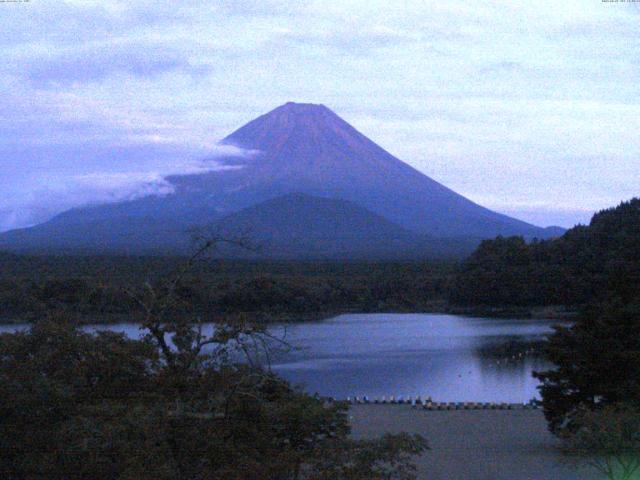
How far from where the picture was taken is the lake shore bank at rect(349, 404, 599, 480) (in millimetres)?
10117

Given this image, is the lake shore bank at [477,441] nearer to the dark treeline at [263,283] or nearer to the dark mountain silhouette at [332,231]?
the dark treeline at [263,283]

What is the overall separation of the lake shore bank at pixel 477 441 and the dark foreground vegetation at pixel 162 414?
12.2ft

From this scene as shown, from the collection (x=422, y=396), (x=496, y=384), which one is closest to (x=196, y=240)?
(x=422, y=396)

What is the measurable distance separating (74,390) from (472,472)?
528cm

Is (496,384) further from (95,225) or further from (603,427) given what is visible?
(95,225)

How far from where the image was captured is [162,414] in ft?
18.6

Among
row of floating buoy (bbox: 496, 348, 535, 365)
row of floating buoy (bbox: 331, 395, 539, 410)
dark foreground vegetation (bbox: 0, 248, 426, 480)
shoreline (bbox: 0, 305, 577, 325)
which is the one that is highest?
dark foreground vegetation (bbox: 0, 248, 426, 480)

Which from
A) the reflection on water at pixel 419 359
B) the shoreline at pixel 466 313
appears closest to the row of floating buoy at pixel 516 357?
the reflection on water at pixel 419 359

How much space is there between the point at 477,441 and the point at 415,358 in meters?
11.8

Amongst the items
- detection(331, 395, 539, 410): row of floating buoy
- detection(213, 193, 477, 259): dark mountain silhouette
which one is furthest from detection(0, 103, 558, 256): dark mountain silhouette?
detection(331, 395, 539, 410): row of floating buoy

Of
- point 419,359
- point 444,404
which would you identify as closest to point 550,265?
point 419,359

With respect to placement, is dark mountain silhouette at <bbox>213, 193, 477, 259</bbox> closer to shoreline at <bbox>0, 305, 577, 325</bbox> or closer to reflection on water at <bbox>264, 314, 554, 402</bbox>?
shoreline at <bbox>0, 305, 577, 325</bbox>

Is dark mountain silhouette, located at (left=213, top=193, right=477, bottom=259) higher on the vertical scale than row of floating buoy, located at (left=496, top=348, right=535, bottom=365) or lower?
higher

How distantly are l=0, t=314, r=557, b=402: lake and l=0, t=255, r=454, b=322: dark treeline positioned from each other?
146 cm
